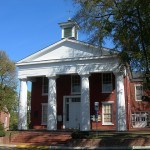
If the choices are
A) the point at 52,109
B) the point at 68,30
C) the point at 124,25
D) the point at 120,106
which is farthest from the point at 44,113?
the point at 124,25

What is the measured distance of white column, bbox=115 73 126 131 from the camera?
3039 cm

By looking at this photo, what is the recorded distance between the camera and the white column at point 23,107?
33.9 m

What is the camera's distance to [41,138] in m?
28.0

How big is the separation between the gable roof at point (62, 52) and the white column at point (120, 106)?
362 cm

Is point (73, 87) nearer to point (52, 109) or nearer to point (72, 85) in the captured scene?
point (72, 85)

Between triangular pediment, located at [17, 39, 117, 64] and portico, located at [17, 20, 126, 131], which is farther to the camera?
triangular pediment, located at [17, 39, 117, 64]

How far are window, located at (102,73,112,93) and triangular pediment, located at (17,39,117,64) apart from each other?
149 inches

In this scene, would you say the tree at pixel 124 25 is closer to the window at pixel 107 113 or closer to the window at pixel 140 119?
the window at pixel 107 113

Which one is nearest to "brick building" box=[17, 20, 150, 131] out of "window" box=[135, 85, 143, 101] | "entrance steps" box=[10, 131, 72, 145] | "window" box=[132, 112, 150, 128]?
"window" box=[132, 112, 150, 128]

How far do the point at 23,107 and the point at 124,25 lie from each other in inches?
640

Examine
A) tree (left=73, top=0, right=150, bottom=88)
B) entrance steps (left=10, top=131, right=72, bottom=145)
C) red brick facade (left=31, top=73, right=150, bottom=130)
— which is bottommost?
entrance steps (left=10, top=131, right=72, bottom=145)

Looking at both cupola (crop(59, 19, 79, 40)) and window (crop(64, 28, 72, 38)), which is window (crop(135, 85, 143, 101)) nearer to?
cupola (crop(59, 19, 79, 40))

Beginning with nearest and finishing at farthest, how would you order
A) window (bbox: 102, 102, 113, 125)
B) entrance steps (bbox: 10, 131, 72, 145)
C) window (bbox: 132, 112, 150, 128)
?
entrance steps (bbox: 10, 131, 72, 145) → window (bbox: 102, 102, 113, 125) → window (bbox: 132, 112, 150, 128)

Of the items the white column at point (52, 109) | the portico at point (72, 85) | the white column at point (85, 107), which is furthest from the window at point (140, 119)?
the white column at point (52, 109)
